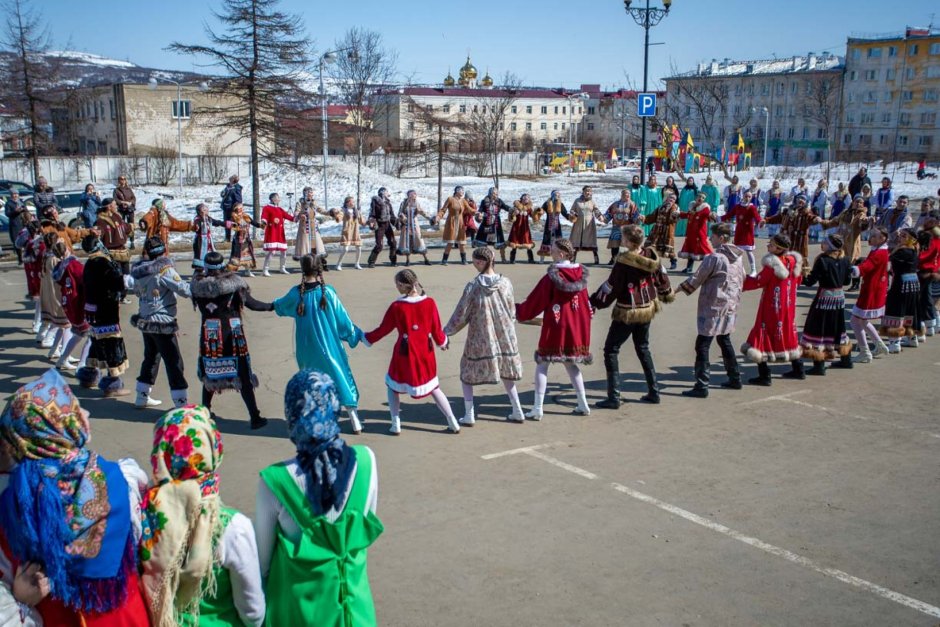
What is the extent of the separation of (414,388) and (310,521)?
4.81m

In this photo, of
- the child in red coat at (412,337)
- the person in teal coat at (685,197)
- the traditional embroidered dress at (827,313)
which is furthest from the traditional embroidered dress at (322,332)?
Answer: the person in teal coat at (685,197)

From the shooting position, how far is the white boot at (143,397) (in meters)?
8.91

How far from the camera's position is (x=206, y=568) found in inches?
118

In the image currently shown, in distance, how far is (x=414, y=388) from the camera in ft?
26.1

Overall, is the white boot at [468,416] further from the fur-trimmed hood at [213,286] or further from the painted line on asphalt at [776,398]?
the painted line on asphalt at [776,398]

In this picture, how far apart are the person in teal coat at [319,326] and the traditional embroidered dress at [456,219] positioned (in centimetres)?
1173

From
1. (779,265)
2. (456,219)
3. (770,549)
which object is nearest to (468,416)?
(770,549)

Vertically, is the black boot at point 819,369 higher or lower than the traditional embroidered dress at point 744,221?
lower

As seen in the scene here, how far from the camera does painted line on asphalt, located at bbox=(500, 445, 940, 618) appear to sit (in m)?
5.20

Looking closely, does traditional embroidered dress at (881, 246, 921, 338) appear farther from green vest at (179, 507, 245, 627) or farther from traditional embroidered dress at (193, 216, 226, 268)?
traditional embroidered dress at (193, 216, 226, 268)

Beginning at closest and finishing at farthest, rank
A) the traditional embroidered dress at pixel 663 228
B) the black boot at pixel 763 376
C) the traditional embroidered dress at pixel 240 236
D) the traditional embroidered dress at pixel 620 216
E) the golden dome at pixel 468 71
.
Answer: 1. the black boot at pixel 763 376
2. the traditional embroidered dress at pixel 240 236
3. the traditional embroidered dress at pixel 663 228
4. the traditional embroidered dress at pixel 620 216
5. the golden dome at pixel 468 71

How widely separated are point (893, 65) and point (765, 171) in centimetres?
3372

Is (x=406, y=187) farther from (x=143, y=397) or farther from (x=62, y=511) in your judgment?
(x=62, y=511)

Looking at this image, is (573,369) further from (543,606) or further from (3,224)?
(3,224)
